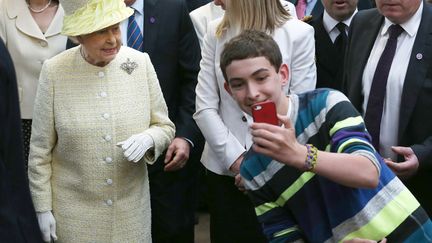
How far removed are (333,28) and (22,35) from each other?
5.36 feet

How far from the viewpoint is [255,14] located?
348cm

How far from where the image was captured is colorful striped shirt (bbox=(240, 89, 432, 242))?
2.48 meters

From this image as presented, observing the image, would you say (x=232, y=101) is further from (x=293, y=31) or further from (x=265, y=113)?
(x=265, y=113)

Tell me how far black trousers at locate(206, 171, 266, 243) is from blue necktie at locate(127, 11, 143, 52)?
74 cm

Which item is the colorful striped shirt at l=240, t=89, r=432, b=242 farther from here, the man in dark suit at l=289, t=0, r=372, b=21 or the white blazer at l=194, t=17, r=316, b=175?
the man in dark suit at l=289, t=0, r=372, b=21

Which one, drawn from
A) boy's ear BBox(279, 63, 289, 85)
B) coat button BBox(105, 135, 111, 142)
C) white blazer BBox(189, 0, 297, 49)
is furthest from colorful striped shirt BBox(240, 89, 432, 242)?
white blazer BBox(189, 0, 297, 49)

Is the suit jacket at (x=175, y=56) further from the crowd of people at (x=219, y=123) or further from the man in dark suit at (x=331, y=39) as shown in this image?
the man in dark suit at (x=331, y=39)

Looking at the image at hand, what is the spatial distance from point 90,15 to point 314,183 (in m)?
1.23

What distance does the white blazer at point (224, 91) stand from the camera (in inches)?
138

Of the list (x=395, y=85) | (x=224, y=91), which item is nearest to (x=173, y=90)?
(x=224, y=91)

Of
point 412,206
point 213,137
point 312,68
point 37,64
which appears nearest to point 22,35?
point 37,64

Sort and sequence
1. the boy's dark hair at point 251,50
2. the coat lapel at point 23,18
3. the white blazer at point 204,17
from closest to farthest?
the boy's dark hair at point 251,50 < the coat lapel at point 23,18 < the white blazer at point 204,17

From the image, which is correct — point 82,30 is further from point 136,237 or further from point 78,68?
point 136,237

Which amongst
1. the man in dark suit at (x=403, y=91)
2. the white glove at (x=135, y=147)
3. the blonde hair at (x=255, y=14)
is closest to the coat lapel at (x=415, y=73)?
the man in dark suit at (x=403, y=91)
